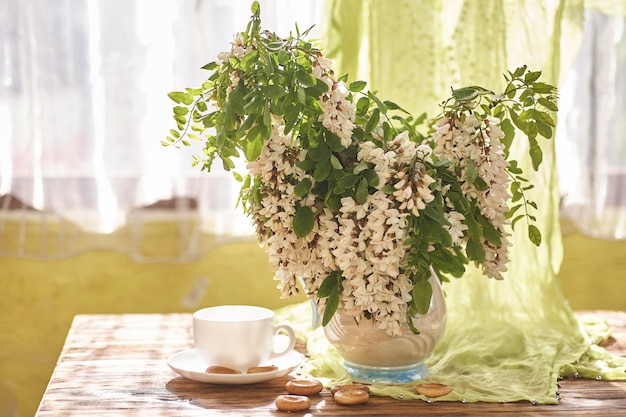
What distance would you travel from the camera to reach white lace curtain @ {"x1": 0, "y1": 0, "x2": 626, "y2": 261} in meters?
2.03

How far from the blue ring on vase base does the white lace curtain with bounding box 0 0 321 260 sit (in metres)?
0.98

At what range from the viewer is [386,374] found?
1.14 metres

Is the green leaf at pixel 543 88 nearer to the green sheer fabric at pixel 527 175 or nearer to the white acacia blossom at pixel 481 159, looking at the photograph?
the white acacia blossom at pixel 481 159

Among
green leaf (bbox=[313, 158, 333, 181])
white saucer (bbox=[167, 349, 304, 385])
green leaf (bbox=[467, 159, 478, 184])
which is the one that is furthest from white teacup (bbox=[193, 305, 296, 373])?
green leaf (bbox=[467, 159, 478, 184])

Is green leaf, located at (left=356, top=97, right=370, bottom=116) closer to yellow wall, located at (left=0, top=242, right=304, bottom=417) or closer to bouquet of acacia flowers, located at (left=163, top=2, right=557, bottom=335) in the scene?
bouquet of acacia flowers, located at (left=163, top=2, right=557, bottom=335)

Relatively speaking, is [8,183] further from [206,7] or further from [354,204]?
[354,204]

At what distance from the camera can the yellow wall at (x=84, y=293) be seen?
2090mm

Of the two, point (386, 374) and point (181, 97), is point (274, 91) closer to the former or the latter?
point (181, 97)

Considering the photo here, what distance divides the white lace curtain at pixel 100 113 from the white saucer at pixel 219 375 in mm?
881

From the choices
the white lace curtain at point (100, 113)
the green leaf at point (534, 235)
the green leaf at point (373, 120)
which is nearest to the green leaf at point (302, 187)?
the green leaf at point (373, 120)

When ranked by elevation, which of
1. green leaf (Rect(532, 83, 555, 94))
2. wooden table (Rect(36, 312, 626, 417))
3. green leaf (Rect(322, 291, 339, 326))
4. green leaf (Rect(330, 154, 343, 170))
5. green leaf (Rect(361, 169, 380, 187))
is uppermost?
green leaf (Rect(532, 83, 555, 94))

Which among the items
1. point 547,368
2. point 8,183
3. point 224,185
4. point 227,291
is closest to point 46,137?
point 8,183

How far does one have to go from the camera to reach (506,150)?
112 cm

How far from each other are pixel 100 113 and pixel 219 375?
3.69ft
